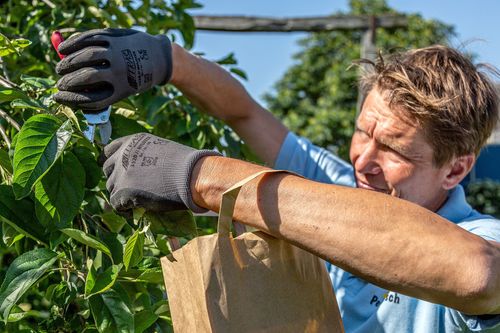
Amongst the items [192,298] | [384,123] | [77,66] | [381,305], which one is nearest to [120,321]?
[192,298]

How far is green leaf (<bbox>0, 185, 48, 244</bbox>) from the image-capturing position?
51.0 inches

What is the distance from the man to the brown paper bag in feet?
0.18

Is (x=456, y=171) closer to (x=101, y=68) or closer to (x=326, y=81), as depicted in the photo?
(x=101, y=68)

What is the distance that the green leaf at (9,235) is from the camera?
1356 millimetres

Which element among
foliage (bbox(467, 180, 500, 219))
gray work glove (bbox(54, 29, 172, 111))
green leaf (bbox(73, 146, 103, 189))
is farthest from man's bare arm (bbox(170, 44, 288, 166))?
foliage (bbox(467, 180, 500, 219))

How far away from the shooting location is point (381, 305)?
174cm

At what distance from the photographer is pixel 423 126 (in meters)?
1.76

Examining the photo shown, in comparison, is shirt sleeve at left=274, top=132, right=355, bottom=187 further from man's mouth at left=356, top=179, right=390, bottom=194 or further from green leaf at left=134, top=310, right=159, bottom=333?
green leaf at left=134, top=310, right=159, bottom=333

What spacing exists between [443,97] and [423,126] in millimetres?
83

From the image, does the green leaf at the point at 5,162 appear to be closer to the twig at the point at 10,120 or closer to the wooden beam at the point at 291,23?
the twig at the point at 10,120

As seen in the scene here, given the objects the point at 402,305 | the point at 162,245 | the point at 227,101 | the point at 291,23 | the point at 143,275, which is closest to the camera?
the point at 143,275

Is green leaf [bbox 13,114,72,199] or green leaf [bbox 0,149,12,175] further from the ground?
green leaf [bbox 13,114,72,199]

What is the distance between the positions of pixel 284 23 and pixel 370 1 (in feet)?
29.1

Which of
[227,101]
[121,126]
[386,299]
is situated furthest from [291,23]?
[121,126]
